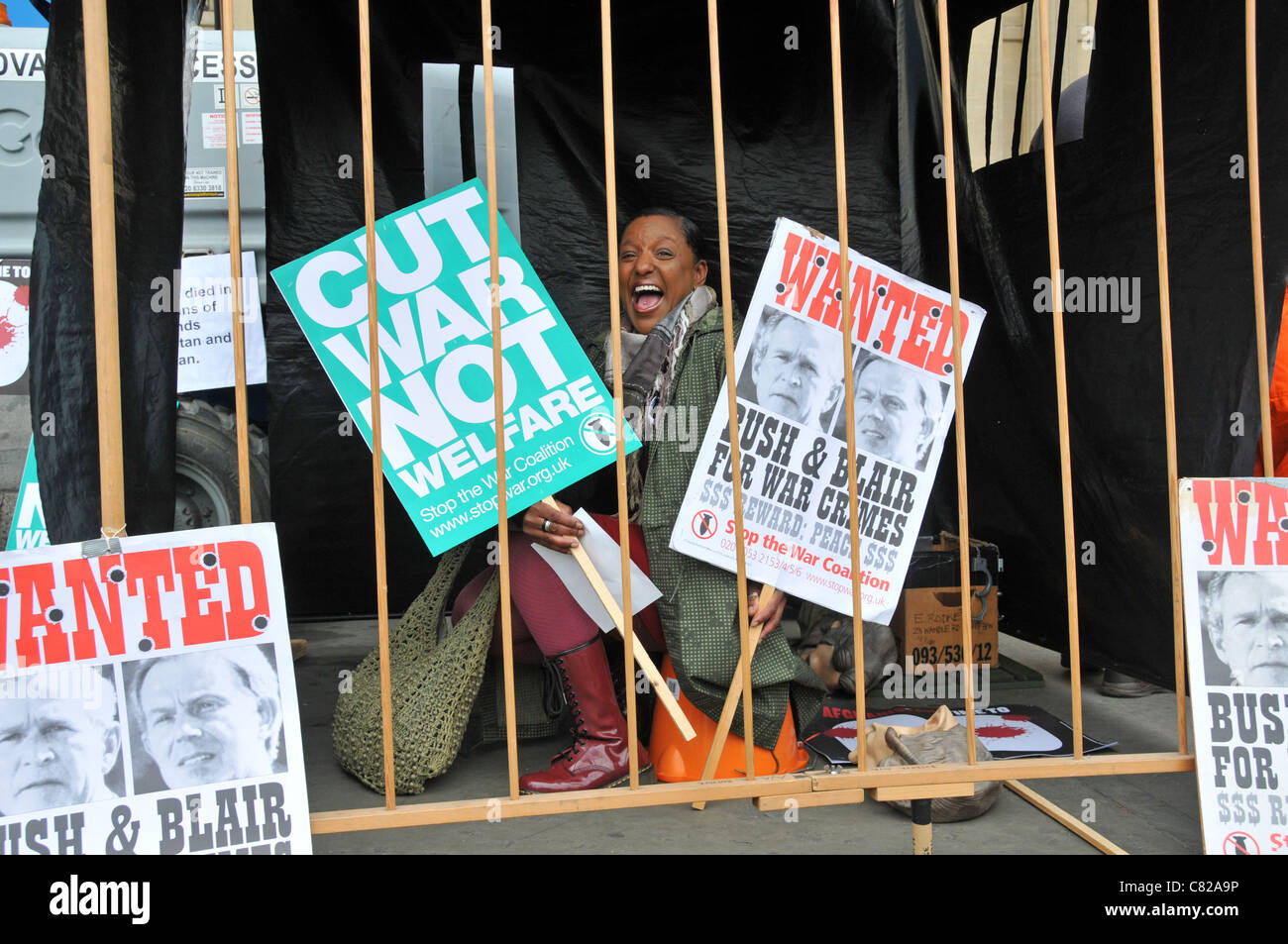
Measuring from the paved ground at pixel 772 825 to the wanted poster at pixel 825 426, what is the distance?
677 millimetres

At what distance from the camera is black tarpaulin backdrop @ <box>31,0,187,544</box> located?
1.97 m

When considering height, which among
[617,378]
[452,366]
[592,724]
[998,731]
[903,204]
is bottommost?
[998,731]

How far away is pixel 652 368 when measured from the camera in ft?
10.1

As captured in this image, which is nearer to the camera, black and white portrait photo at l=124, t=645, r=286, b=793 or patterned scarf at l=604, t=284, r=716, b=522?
black and white portrait photo at l=124, t=645, r=286, b=793

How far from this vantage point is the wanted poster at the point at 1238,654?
206 cm

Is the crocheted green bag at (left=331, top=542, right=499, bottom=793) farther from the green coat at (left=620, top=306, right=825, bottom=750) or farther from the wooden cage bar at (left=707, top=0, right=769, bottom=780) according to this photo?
the wooden cage bar at (left=707, top=0, right=769, bottom=780)

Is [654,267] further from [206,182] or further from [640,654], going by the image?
[206,182]

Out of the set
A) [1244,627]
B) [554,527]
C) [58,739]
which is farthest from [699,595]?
[58,739]

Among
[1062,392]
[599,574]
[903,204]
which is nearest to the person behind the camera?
[1062,392]

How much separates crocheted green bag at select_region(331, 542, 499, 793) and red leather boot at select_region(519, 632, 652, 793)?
0.26 m

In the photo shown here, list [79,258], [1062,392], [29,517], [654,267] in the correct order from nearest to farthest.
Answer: [79,258] < [1062,392] < [654,267] < [29,517]

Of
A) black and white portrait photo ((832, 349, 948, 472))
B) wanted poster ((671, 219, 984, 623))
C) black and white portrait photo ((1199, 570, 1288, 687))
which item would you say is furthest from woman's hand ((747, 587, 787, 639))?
black and white portrait photo ((1199, 570, 1288, 687))

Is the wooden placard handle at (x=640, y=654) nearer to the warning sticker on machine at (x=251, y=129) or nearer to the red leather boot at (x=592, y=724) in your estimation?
the red leather boot at (x=592, y=724)

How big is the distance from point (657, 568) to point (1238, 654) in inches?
57.1
